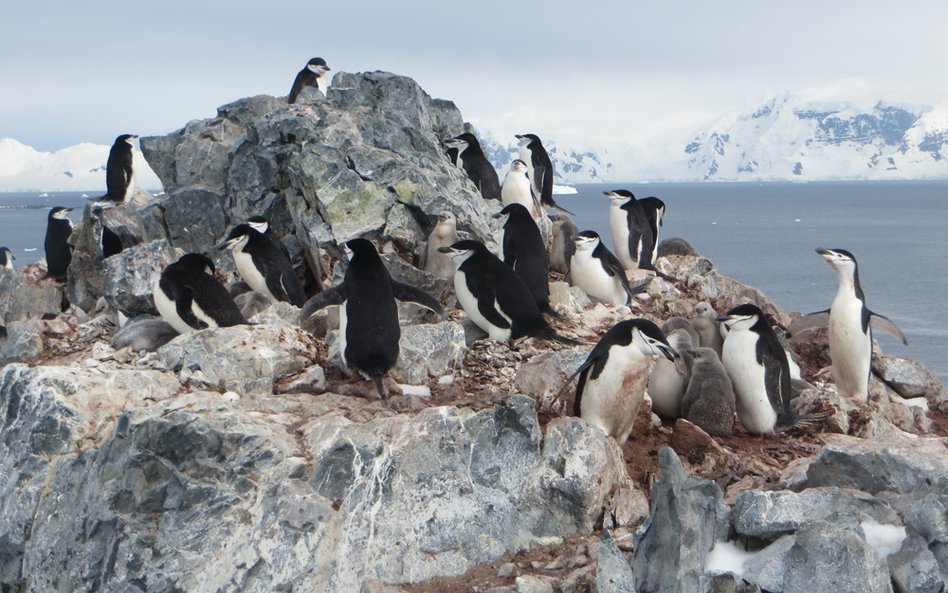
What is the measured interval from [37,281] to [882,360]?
10661mm

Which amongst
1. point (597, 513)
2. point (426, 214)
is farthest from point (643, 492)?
point (426, 214)

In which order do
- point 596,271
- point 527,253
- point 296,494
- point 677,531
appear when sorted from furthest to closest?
point 596,271
point 527,253
point 296,494
point 677,531

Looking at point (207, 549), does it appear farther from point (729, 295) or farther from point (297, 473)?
point (729, 295)

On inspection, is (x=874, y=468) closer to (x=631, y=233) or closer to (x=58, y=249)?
(x=631, y=233)

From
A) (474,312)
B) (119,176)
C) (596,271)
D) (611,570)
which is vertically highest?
(119,176)

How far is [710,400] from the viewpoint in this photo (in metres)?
7.28

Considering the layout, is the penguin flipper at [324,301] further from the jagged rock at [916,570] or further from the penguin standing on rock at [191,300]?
the jagged rock at [916,570]

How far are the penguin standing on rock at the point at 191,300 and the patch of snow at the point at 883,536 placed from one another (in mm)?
5150

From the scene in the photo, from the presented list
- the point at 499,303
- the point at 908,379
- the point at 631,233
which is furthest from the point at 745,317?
the point at 631,233

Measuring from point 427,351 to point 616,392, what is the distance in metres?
1.58

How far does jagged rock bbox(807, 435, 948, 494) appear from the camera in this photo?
19.9 ft

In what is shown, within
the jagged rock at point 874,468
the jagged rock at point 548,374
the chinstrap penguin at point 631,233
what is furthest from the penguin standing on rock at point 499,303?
the chinstrap penguin at point 631,233

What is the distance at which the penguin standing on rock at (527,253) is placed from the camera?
943cm

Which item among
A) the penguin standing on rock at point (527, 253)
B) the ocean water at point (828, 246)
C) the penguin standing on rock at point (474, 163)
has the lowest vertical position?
the ocean water at point (828, 246)
